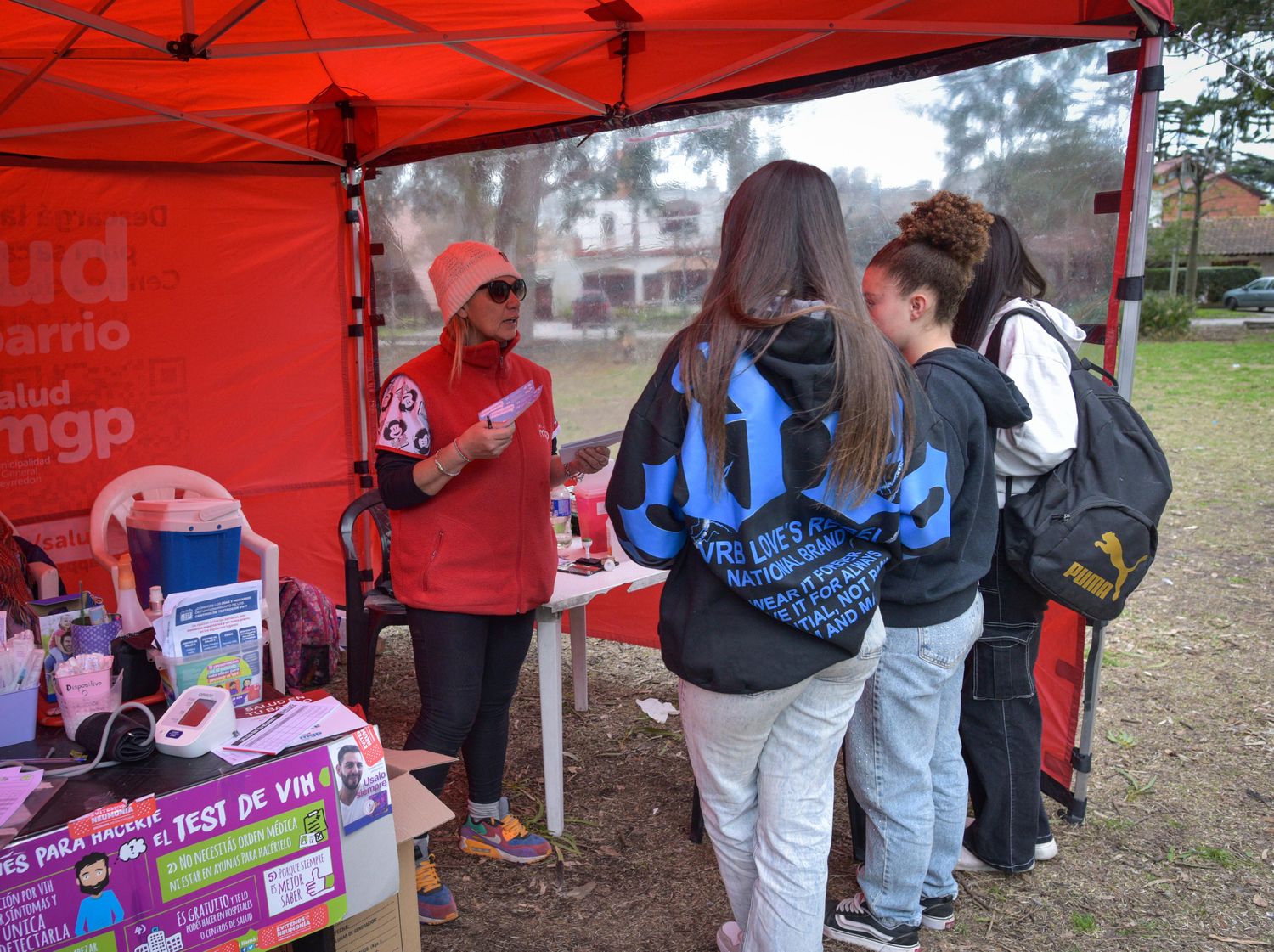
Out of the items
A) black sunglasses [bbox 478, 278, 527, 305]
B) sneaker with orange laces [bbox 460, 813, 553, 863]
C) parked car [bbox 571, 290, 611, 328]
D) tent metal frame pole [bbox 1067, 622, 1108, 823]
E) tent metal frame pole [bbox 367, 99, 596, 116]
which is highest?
tent metal frame pole [bbox 367, 99, 596, 116]

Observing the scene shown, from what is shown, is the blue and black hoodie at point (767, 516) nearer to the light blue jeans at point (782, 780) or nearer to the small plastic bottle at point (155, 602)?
the light blue jeans at point (782, 780)

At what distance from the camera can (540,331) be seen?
14.7 ft

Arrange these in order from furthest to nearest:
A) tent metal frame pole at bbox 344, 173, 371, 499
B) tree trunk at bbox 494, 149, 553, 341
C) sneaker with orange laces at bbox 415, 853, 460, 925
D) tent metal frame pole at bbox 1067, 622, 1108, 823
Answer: tent metal frame pole at bbox 344, 173, 371, 499 → tree trunk at bbox 494, 149, 553, 341 → tent metal frame pole at bbox 1067, 622, 1108, 823 → sneaker with orange laces at bbox 415, 853, 460, 925

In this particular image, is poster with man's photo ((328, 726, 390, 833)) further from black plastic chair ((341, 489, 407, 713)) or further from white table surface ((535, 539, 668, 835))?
black plastic chair ((341, 489, 407, 713))

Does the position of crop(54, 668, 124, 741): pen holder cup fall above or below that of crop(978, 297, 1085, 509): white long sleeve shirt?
below

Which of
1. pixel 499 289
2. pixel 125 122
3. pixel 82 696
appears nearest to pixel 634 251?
pixel 499 289

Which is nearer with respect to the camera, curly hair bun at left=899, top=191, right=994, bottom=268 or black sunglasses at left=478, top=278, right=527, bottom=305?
curly hair bun at left=899, top=191, right=994, bottom=268

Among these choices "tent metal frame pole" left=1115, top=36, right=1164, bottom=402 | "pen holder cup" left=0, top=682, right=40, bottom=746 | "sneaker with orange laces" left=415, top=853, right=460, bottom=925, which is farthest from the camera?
"tent metal frame pole" left=1115, top=36, right=1164, bottom=402

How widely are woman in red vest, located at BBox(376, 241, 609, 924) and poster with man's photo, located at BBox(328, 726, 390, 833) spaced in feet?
2.04

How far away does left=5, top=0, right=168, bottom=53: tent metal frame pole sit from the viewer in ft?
7.68

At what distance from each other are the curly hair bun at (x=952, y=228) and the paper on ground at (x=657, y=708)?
2360 mm

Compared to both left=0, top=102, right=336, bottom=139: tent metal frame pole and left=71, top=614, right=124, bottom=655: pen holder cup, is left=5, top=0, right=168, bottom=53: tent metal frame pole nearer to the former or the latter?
left=0, top=102, right=336, bottom=139: tent metal frame pole

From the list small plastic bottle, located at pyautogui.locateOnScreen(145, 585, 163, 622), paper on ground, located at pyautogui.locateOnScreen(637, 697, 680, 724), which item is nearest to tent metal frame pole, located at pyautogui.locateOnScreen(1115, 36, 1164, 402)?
paper on ground, located at pyautogui.locateOnScreen(637, 697, 680, 724)

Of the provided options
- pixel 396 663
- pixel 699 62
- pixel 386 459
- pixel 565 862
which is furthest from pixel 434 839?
pixel 699 62
